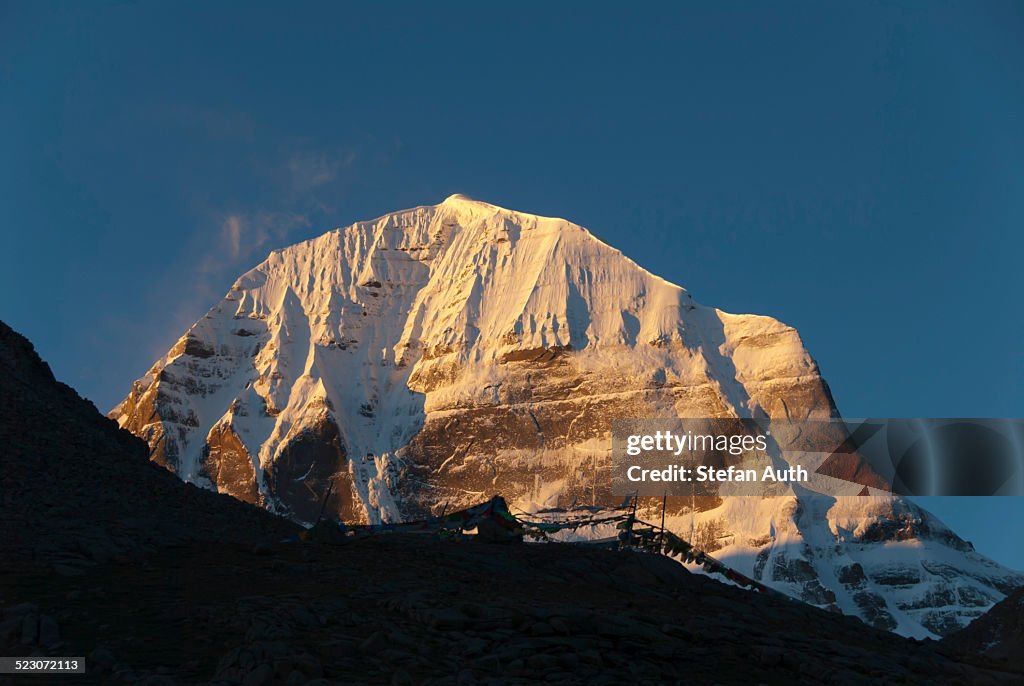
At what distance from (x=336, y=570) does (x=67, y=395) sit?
16.4 m

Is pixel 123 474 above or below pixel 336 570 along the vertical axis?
above

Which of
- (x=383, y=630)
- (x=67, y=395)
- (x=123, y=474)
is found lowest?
(x=383, y=630)

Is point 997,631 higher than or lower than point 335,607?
lower

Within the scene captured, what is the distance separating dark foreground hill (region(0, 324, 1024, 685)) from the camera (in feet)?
70.0

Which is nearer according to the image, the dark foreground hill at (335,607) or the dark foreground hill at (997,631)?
the dark foreground hill at (335,607)

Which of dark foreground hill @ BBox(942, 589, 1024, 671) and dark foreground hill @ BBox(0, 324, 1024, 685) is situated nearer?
dark foreground hill @ BBox(0, 324, 1024, 685)

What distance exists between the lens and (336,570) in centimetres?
2808

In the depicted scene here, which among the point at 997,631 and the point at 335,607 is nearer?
the point at 335,607

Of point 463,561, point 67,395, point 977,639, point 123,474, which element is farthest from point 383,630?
point 977,639

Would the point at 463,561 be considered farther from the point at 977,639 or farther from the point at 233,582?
the point at 977,639

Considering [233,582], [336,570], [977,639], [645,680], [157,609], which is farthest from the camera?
[977,639]

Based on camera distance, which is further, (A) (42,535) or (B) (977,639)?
(B) (977,639)

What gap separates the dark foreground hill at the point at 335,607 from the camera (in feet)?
70.0

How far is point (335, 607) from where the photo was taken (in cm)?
2414
